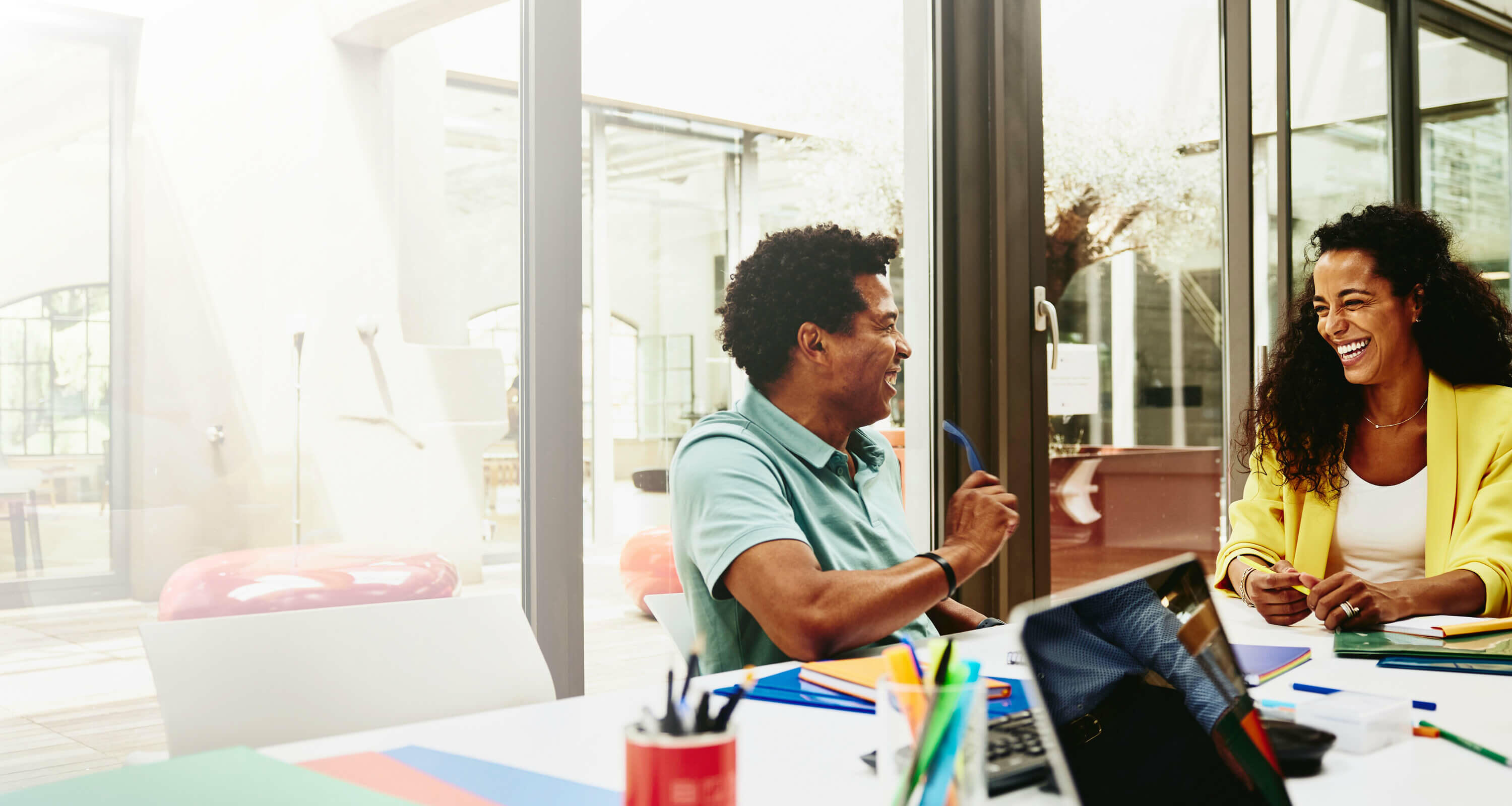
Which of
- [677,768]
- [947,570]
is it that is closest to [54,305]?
[947,570]

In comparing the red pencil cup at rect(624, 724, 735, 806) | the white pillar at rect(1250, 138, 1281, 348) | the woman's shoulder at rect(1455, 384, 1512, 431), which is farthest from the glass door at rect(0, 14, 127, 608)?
the white pillar at rect(1250, 138, 1281, 348)

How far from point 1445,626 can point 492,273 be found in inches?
67.0

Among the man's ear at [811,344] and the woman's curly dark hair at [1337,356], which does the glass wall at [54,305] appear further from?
the woman's curly dark hair at [1337,356]

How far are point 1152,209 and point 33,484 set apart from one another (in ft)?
10.6

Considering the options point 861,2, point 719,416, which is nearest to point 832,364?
point 719,416

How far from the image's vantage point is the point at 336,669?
1324 mm

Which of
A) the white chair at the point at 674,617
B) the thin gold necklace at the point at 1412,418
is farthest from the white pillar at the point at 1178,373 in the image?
the white chair at the point at 674,617

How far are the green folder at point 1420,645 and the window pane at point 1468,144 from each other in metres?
3.86

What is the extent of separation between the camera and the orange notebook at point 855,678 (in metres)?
1.22

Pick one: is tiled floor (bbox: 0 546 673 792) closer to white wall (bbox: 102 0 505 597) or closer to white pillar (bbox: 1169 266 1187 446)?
white wall (bbox: 102 0 505 597)

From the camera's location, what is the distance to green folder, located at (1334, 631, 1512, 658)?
147 centimetres

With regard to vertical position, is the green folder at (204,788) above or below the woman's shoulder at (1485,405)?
below

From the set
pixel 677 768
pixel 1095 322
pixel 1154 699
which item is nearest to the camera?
pixel 677 768

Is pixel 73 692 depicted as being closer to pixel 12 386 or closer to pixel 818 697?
pixel 12 386
